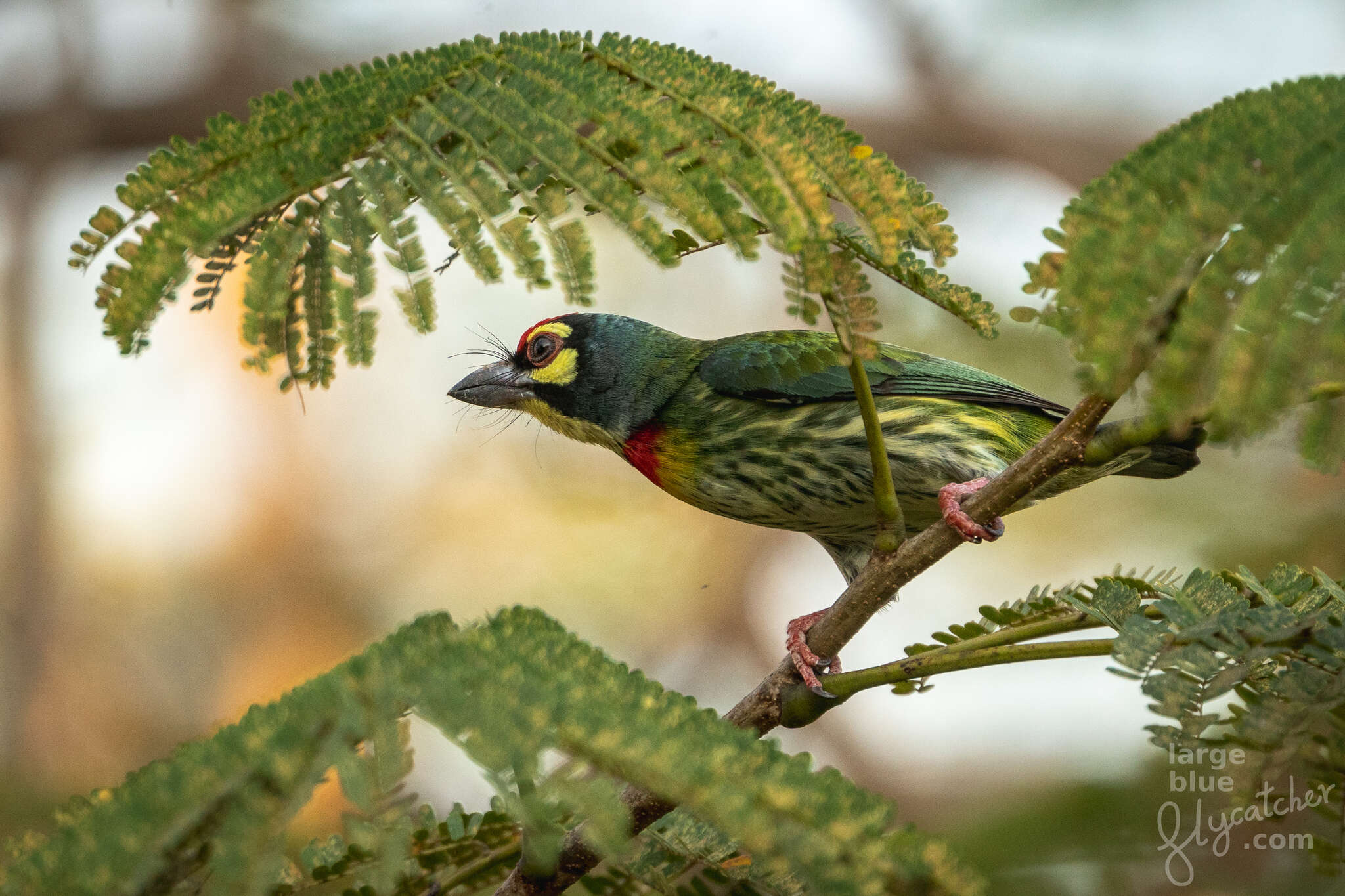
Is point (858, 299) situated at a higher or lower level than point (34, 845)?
higher

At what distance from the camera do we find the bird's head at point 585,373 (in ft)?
12.4

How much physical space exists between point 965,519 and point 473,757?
4.30ft

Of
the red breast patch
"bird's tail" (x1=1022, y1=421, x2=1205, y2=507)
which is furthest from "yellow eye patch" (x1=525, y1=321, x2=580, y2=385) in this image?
"bird's tail" (x1=1022, y1=421, x2=1205, y2=507)

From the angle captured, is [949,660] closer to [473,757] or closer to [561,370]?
[473,757]

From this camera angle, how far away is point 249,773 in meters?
1.01

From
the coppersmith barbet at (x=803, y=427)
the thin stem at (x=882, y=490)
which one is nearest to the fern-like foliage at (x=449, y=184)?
the thin stem at (x=882, y=490)

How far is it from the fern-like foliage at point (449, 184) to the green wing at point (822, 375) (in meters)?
1.77

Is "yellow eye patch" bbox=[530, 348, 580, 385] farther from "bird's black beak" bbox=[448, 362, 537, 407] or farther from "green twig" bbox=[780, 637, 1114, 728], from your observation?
"green twig" bbox=[780, 637, 1114, 728]

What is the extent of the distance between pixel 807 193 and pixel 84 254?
944 mm

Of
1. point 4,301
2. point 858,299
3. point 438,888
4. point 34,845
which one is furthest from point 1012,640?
point 4,301

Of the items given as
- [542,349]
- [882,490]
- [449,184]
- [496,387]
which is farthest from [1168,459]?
[449,184]

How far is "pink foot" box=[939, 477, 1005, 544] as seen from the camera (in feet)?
6.92

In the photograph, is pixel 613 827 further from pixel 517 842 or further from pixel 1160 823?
pixel 1160 823

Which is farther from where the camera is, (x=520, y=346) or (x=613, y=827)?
(x=520, y=346)
